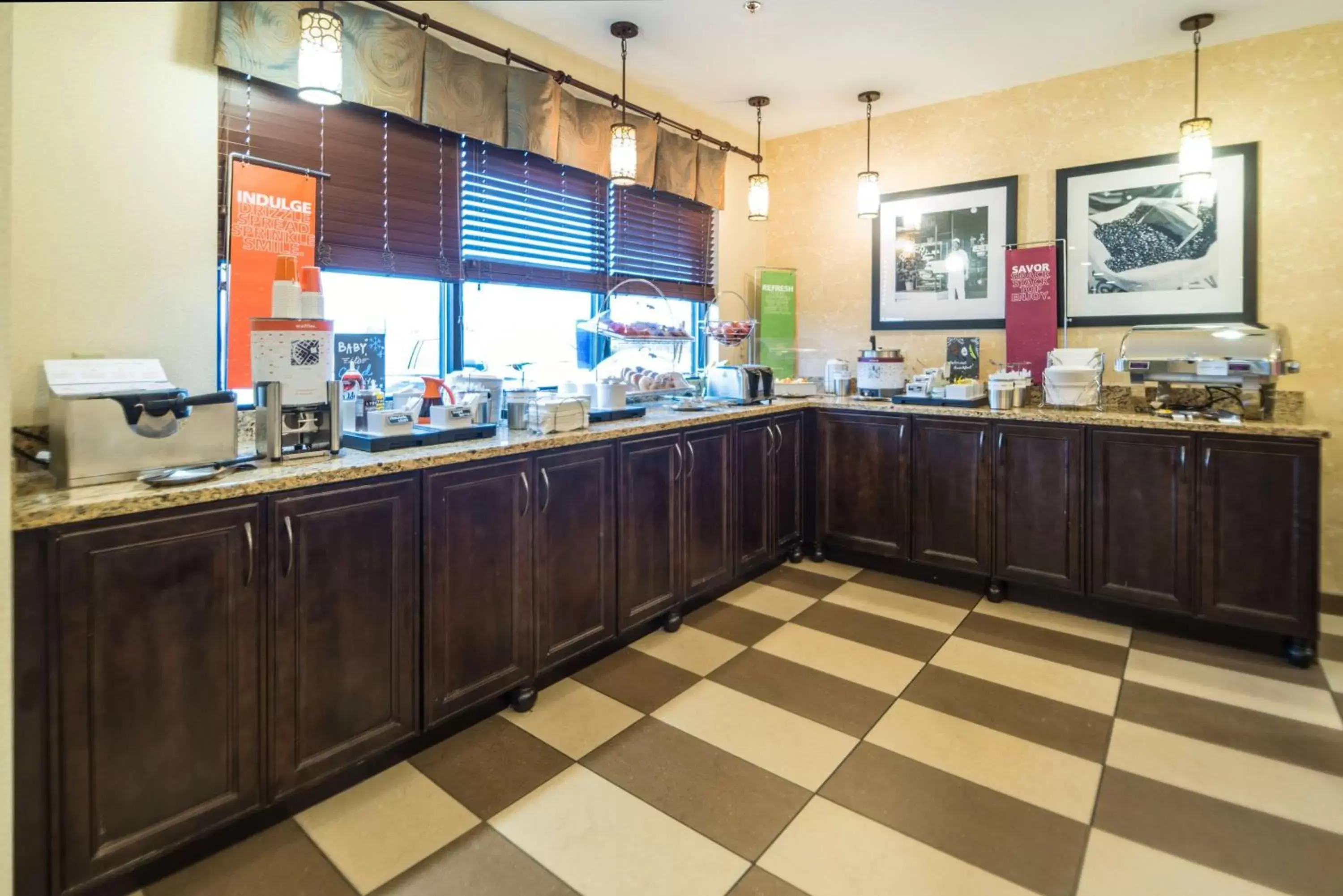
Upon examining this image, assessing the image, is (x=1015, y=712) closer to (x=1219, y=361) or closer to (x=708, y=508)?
(x=708, y=508)

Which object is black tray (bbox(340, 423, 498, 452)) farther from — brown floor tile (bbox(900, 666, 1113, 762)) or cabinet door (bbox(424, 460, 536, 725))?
brown floor tile (bbox(900, 666, 1113, 762))

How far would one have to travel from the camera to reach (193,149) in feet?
7.20

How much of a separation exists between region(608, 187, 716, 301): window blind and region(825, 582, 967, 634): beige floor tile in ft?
6.54

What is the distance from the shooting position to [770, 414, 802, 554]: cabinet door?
3.83 metres

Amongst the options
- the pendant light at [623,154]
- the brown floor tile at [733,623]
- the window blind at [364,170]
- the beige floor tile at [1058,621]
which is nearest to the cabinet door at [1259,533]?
the beige floor tile at [1058,621]

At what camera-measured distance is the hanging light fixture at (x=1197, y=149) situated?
299cm

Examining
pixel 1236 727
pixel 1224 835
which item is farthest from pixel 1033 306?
pixel 1224 835

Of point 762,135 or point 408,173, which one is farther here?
point 762,135

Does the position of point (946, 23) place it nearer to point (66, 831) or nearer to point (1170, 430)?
point (1170, 430)

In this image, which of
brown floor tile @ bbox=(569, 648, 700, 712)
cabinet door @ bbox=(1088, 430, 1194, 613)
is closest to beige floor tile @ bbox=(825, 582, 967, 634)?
cabinet door @ bbox=(1088, 430, 1194, 613)

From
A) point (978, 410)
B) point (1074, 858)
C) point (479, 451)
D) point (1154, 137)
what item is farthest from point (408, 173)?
point (1154, 137)

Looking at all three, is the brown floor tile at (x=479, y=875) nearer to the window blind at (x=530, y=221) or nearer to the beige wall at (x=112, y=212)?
the beige wall at (x=112, y=212)

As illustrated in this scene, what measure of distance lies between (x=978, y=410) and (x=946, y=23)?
5.77ft

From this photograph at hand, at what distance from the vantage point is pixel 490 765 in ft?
7.11
